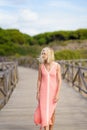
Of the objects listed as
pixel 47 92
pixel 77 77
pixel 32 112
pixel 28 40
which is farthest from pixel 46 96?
pixel 28 40

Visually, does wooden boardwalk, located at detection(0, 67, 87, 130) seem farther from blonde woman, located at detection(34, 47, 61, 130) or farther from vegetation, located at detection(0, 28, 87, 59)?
vegetation, located at detection(0, 28, 87, 59)

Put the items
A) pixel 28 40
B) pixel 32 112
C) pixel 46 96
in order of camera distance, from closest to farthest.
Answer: pixel 46 96, pixel 32 112, pixel 28 40

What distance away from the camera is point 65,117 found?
32.7ft

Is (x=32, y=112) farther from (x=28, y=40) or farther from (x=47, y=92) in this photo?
(x=28, y=40)

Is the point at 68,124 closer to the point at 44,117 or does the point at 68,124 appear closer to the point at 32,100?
the point at 44,117

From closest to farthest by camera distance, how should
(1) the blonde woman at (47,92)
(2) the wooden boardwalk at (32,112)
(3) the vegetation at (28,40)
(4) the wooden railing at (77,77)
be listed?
(1) the blonde woman at (47,92) < (2) the wooden boardwalk at (32,112) < (4) the wooden railing at (77,77) < (3) the vegetation at (28,40)

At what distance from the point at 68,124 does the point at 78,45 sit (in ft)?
266

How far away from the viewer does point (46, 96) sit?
7254 millimetres

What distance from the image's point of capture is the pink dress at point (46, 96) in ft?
23.8

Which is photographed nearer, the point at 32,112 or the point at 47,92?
the point at 47,92

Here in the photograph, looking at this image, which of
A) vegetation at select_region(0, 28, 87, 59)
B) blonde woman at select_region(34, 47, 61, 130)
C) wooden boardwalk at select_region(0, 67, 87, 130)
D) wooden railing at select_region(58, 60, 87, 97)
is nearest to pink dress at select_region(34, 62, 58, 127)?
blonde woman at select_region(34, 47, 61, 130)

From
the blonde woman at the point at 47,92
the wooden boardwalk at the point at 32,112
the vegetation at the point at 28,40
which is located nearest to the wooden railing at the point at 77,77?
the wooden boardwalk at the point at 32,112

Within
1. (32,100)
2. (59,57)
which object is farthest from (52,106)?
(59,57)

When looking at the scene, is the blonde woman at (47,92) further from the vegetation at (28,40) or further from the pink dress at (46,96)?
the vegetation at (28,40)
